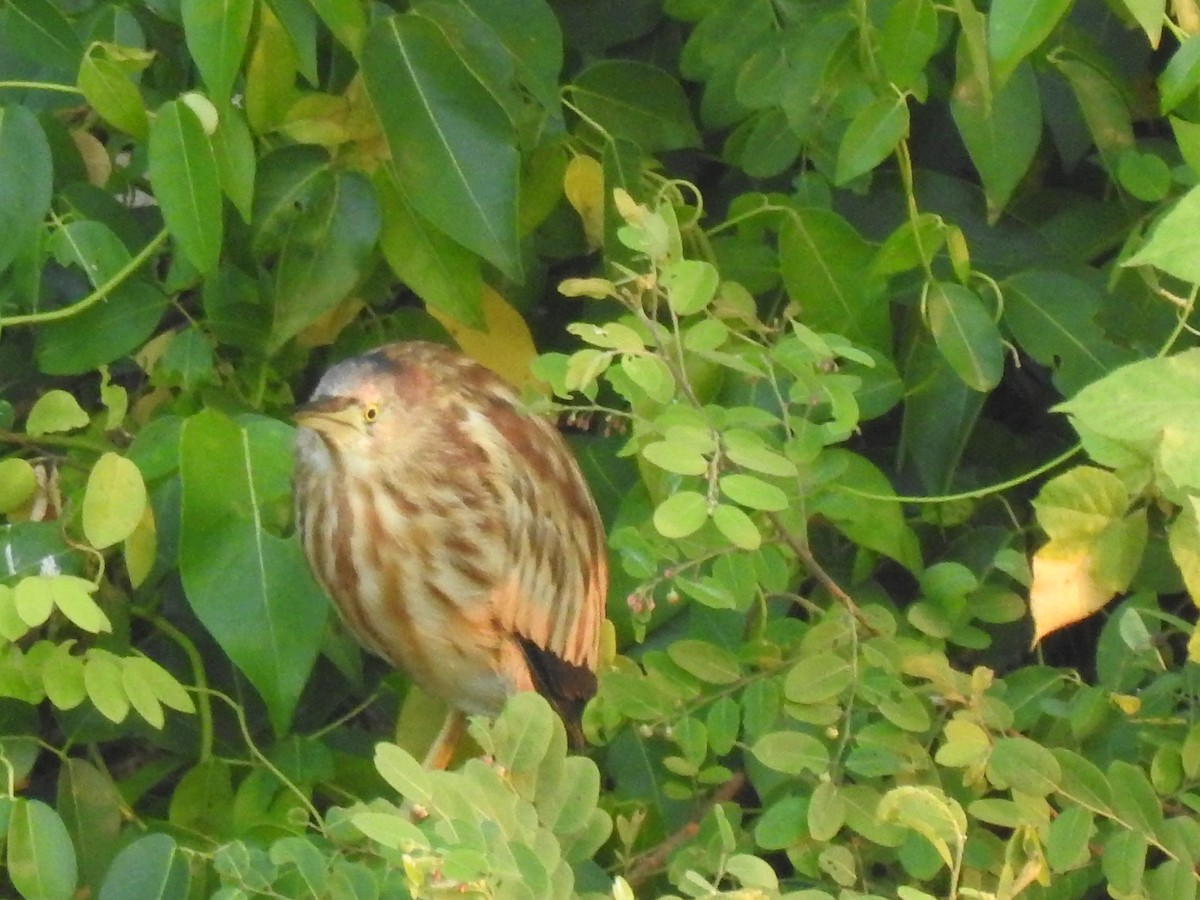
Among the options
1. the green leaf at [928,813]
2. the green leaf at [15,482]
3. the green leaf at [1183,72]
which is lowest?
the green leaf at [15,482]

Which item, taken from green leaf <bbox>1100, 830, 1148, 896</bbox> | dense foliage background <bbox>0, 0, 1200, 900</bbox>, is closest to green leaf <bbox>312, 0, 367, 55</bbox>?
dense foliage background <bbox>0, 0, 1200, 900</bbox>

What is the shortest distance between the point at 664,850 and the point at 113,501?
522mm

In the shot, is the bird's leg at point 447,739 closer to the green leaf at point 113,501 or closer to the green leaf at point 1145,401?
the green leaf at point 113,501

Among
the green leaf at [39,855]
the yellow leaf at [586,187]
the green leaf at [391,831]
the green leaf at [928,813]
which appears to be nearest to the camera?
the green leaf at [391,831]

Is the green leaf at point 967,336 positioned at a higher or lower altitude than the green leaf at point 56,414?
higher

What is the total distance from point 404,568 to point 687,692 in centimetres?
40

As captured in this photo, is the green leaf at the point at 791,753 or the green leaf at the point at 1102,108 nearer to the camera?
the green leaf at the point at 791,753

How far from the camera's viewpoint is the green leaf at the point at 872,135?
4.40 feet

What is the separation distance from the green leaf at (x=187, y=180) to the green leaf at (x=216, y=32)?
4.0 inches

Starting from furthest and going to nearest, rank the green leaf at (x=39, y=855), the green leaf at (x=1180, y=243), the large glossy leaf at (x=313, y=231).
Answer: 1. the large glossy leaf at (x=313, y=231)
2. the green leaf at (x=39, y=855)
3. the green leaf at (x=1180, y=243)

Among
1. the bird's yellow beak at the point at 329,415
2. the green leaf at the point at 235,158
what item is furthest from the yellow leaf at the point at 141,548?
the green leaf at the point at 235,158

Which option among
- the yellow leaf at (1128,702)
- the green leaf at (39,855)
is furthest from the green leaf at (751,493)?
the green leaf at (39,855)

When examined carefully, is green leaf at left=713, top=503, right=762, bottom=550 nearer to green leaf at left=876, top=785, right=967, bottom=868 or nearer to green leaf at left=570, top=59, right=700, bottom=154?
green leaf at left=876, top=785, right=967, bottom=868

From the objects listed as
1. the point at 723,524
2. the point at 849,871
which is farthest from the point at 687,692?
the point at 723,524
